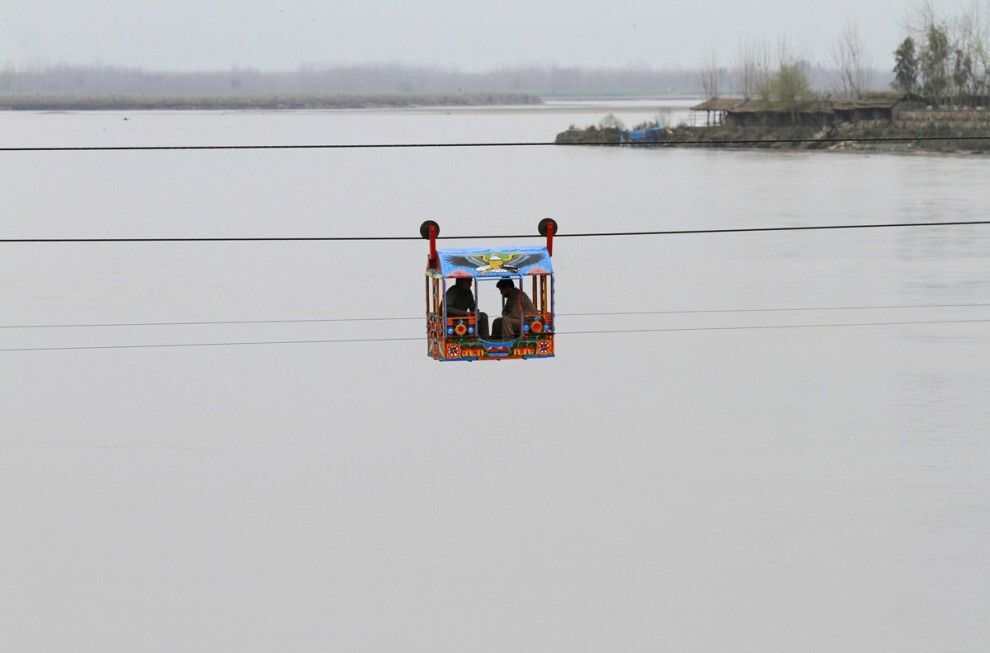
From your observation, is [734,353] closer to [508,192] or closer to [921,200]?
[921,200]

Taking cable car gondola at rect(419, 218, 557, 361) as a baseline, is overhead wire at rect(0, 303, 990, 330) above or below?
below

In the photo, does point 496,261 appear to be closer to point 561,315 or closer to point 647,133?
point 561,315

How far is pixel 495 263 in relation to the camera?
50.6 feet

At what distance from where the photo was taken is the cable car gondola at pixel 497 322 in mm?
15352

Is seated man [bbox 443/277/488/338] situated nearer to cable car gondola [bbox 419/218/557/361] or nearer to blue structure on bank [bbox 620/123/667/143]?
cable car gondola [bbox 419/218/557/361]

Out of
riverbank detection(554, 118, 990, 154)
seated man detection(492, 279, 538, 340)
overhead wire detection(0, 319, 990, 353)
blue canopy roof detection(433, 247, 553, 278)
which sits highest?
riverbank detection(554, 118, 990, 154)

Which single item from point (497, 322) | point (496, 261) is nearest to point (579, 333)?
point (497, 322)

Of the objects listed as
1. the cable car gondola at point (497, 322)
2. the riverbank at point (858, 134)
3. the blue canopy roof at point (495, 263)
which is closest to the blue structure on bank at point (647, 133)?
the riverbank at point (858, 134)

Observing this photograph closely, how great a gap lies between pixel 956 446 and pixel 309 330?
14.5 m

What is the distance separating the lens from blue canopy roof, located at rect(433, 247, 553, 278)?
50.2ft

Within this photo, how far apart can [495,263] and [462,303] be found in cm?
104

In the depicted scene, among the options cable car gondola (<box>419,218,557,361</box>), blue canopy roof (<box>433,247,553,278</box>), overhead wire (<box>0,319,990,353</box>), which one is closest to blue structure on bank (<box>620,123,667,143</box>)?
overhead wire (<box>0,319,990,353</box>)

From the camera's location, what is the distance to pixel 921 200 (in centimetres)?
6069

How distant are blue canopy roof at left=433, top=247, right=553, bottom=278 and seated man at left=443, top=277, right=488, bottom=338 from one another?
0.73 meters
